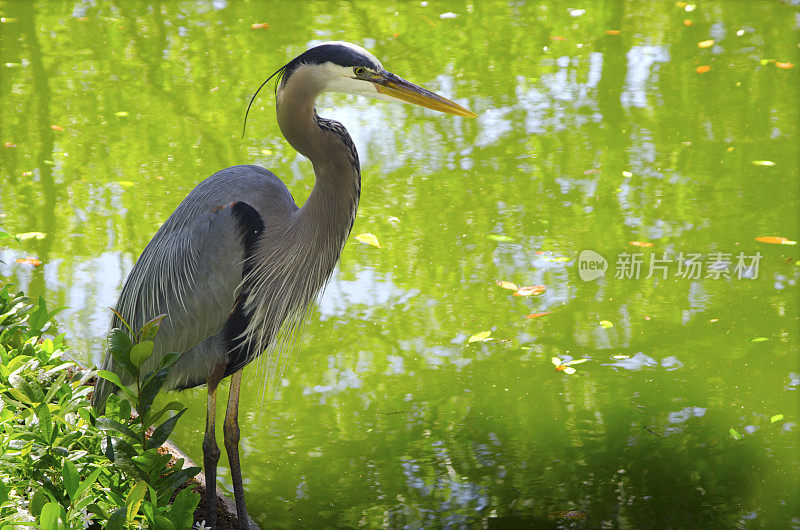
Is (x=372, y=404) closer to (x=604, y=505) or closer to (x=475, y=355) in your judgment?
(x=475, y=355)

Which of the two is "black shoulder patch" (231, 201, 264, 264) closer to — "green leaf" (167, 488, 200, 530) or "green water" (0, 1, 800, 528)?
"green leaf" (167, 488, 200, 530)

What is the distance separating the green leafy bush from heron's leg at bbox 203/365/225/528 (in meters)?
0.47

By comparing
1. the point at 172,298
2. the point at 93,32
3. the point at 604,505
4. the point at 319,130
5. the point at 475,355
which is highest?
the point at 93,32

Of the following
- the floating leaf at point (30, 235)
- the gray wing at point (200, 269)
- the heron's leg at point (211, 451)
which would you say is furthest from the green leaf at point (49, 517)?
the floating leaf at point (30, 235)

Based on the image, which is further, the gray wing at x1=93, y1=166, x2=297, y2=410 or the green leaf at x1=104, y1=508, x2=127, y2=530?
the gray wing at x1=93, y1=166, x2=297, y2=410

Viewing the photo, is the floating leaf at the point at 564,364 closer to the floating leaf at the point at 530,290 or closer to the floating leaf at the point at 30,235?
the floating leaf at the point at 530,290

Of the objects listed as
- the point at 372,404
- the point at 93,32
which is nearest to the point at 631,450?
the point at 372,404

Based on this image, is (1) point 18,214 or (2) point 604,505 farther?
(1) point 18,214

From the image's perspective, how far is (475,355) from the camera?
3.80 meters

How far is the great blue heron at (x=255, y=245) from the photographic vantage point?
95.7 inches

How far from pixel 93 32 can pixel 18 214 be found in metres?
3.62

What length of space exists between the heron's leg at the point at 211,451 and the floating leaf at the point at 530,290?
79.7 inches

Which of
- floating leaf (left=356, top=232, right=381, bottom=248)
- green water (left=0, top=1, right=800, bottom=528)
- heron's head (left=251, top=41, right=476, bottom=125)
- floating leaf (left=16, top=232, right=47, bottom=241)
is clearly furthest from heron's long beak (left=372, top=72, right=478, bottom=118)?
floating leaf (left=16, top=232, right=47, bottom=241)

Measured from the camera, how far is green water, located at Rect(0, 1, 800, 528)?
3.11 m
